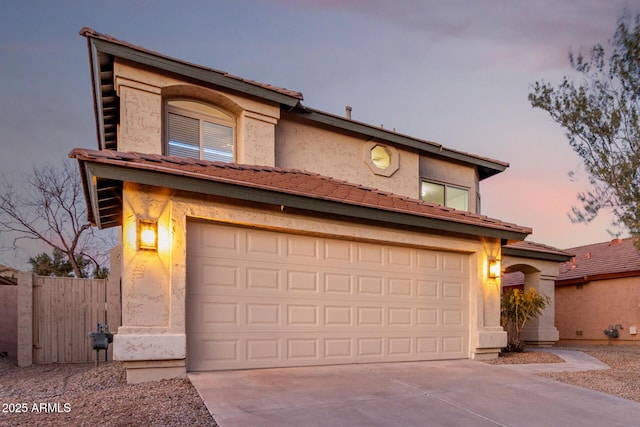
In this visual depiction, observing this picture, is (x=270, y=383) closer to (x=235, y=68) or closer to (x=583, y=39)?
(x=583, y=39)

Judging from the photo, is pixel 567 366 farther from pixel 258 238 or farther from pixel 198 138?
pixel 198 138

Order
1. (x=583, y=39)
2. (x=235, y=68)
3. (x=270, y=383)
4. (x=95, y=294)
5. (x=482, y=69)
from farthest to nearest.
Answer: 1. (x=235, y=68)
2. (x=482, y=69)
3. (x=583, y=39)
4. (x=95, y=294)
5. (x=270, y=383)

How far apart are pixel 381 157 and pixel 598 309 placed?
12259 mm

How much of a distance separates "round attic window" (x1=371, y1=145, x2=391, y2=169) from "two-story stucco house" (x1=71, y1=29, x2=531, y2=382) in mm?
605

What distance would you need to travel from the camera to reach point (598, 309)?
1784 cm

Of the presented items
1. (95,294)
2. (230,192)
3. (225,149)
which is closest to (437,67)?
(225,149)

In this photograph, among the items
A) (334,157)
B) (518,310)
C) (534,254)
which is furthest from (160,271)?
(534,254)

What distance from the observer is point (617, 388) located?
6965 mm

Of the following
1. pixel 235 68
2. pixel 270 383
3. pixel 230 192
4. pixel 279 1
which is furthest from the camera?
pixel 235 68

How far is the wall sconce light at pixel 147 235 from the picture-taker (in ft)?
20.9

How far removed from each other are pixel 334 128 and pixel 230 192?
525 cm

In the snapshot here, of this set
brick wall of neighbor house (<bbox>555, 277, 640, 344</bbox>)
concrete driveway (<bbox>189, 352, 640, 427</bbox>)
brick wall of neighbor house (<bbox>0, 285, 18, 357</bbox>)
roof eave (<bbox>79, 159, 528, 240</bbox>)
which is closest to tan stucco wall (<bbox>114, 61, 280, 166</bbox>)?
roof eave (<bbox>79, 159, 528, 240</bbox>)

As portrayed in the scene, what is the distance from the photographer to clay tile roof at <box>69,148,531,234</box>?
639 cm

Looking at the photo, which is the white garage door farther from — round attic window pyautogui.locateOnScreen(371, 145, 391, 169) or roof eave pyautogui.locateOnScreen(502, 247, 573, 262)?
roof eave pyautogui.locateOnScreen(502, 247, 573, 262)
